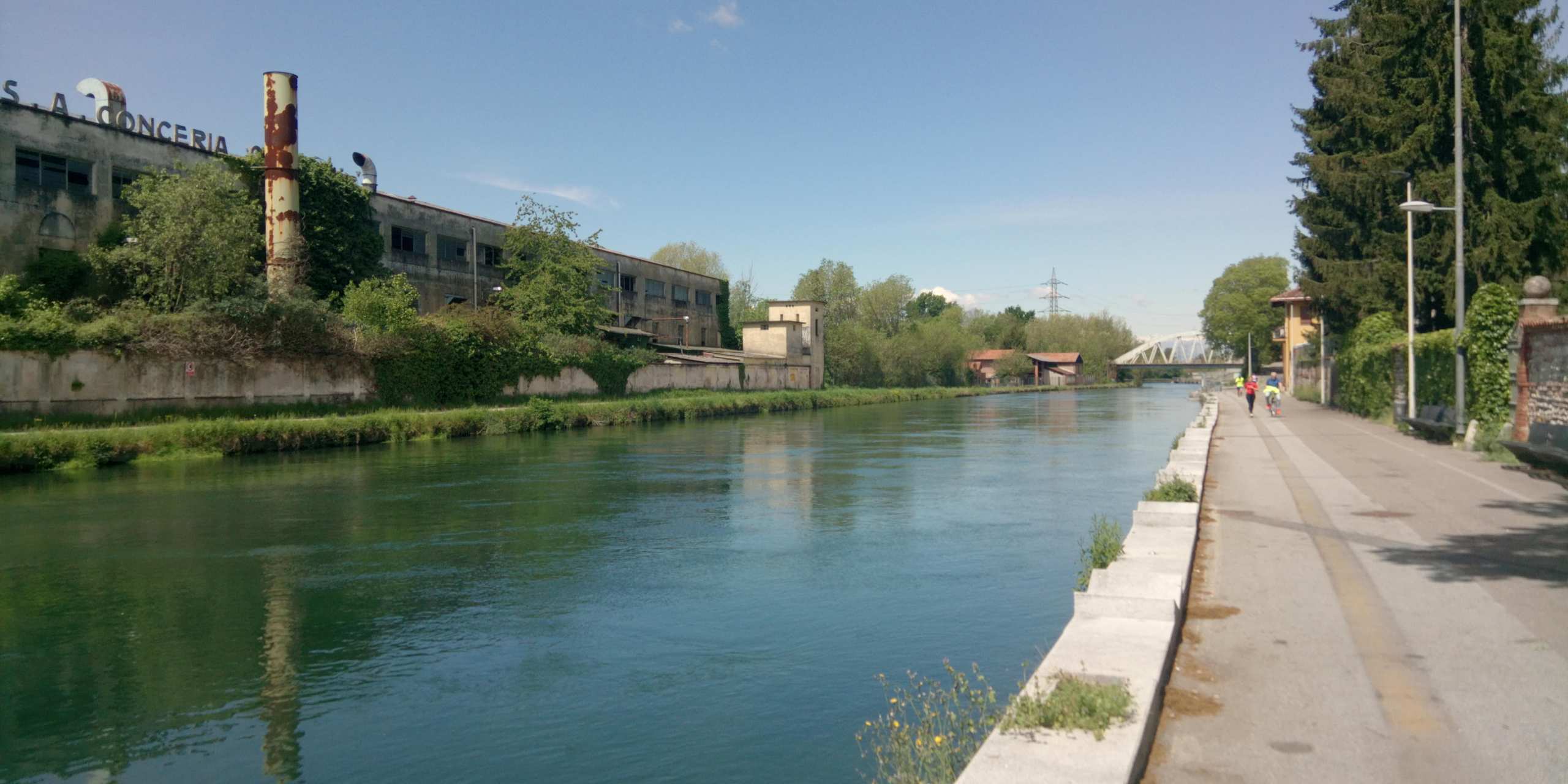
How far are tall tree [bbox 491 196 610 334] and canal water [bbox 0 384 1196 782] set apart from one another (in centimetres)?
2859

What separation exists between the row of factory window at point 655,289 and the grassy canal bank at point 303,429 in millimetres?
11203

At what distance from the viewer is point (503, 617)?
32.4 feet

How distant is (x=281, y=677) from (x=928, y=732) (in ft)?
17.6

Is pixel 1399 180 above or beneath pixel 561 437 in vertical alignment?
above

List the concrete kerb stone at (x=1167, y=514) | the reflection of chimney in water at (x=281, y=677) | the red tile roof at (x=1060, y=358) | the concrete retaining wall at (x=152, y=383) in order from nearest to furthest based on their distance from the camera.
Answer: the reflection of chimney in water at (x=281, y=677), the concrete kerb stone at (x=1167, y=514), the concrete retaining wall at (x=152, y=383), the red tile roof at (x=1060, y=358)

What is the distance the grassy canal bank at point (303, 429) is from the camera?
23500 millimetres

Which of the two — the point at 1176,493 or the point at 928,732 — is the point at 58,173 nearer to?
the point at 1176,493

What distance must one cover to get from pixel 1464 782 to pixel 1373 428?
92.4ft

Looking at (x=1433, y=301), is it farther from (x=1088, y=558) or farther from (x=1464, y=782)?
(x=1464, y=782)

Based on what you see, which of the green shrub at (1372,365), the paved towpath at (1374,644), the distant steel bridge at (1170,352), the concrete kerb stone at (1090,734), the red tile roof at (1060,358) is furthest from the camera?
the distant steel bridge at (1170,352)

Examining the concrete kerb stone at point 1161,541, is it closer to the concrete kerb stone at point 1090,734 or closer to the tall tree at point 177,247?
the concrete kerb stone at point 1090,734

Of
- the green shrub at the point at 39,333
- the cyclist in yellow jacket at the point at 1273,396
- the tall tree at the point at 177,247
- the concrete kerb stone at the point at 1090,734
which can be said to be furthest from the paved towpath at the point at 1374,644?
the tall tree at the point at 177,247

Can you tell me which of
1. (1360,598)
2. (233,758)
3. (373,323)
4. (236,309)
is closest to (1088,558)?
(1360,598)

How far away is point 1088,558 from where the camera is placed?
10.6 m
